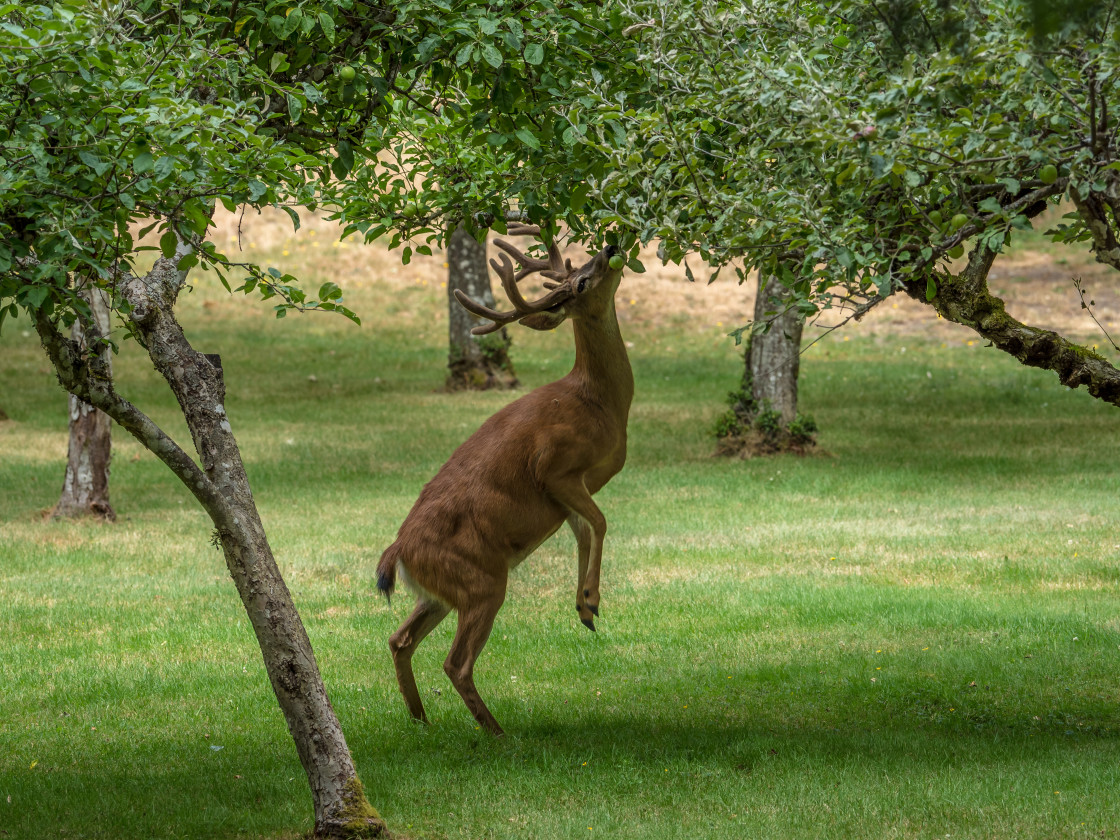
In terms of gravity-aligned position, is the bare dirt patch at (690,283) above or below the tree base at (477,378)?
above

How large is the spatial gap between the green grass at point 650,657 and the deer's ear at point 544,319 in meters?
2.23

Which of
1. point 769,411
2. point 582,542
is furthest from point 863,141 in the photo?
point 769,411

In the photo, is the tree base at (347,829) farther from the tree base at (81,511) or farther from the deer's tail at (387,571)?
the tree base at (81,511)

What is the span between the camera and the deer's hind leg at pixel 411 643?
7.01 meters

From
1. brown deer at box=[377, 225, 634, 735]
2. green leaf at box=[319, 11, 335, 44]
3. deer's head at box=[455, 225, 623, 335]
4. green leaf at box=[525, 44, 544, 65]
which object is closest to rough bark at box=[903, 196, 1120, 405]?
deer's head at box=[455, 225, 623, 335]

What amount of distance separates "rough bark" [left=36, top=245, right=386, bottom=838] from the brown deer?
1.56m

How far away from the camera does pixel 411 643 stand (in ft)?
23.1

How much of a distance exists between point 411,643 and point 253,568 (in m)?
2.00

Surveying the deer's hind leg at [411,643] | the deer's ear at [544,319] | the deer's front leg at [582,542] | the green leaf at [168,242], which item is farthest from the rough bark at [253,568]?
the deer's front leg at [582,542]

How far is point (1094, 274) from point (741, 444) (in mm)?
18214

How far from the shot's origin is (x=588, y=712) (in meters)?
7.30

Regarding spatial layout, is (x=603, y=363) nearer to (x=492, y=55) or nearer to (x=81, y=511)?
(x=492, y=55)

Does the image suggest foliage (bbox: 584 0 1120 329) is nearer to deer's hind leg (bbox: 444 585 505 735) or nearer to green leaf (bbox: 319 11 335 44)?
green leaf (bbox: 319 11 335 44)

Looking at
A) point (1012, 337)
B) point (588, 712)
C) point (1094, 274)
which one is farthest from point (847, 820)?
point (1094, 274)
